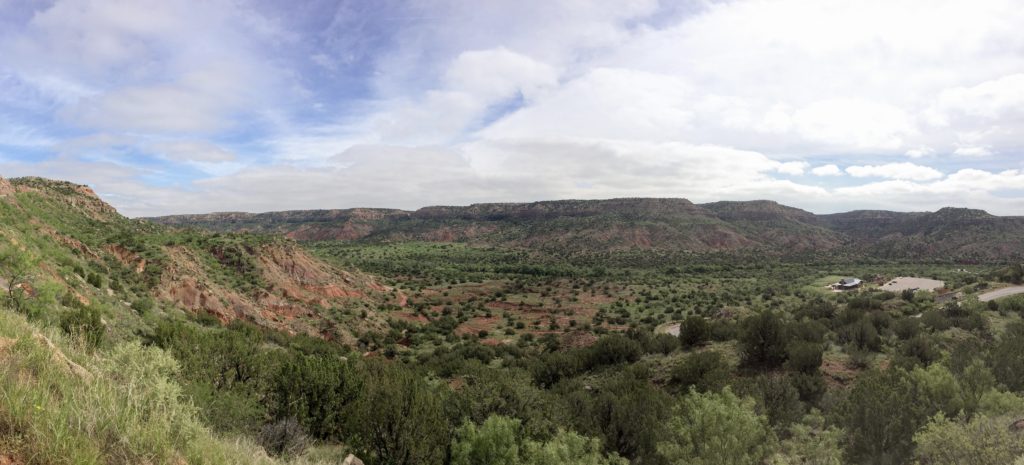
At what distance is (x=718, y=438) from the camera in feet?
34.7

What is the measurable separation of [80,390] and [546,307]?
52.5m

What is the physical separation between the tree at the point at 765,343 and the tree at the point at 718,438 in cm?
1094

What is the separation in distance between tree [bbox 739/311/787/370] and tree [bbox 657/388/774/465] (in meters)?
10.9

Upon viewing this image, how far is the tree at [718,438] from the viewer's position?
10.4 metres

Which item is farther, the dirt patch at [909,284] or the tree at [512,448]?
the dirt patch at [909,284]

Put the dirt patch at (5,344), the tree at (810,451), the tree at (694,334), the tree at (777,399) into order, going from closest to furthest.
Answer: the dirt patch at (5,344) < the tree at (810,451) < the tree at (777,399) < the tree at (694,334)

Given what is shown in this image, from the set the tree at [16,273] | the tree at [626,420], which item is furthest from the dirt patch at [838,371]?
the tree at [16,273]

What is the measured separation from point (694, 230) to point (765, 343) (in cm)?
13630

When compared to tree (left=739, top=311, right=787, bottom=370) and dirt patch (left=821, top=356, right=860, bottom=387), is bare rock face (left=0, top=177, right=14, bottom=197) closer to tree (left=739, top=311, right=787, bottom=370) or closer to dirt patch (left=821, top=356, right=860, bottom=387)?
tree (left=739, top=311, right=787, bottom=370)

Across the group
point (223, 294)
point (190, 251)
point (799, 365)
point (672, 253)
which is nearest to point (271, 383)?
point (799, 365)

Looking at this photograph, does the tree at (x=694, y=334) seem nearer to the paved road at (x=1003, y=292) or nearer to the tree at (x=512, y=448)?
the tree at (x=512, y=448)

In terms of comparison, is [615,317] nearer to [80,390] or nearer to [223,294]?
[223,294]

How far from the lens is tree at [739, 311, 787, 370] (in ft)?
68.6

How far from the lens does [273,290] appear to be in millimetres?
40625
